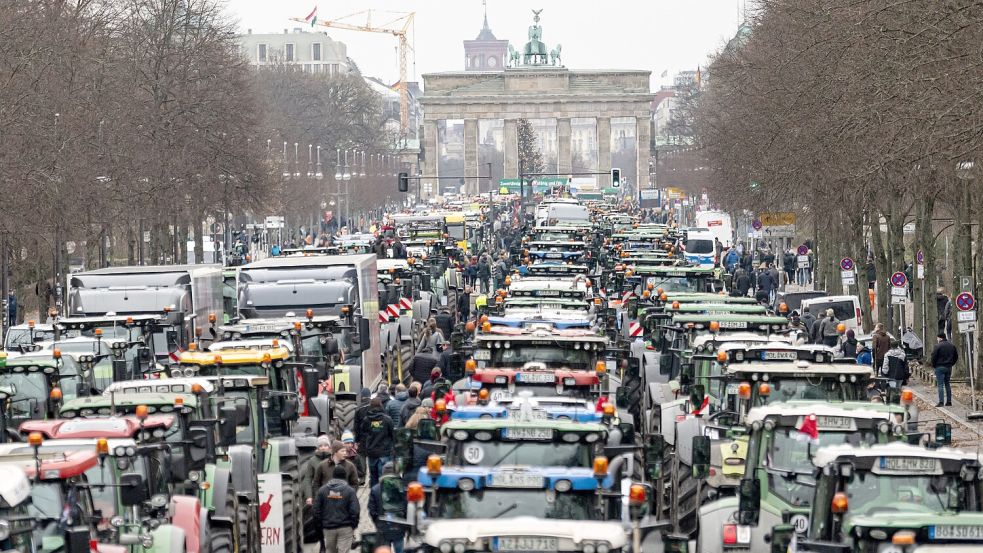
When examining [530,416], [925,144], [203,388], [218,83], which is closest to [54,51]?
[218,83]

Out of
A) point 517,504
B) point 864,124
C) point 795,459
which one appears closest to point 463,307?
point 864,124

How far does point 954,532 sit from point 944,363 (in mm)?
22165

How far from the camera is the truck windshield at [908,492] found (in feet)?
39.5

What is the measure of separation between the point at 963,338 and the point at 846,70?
618 centimetres

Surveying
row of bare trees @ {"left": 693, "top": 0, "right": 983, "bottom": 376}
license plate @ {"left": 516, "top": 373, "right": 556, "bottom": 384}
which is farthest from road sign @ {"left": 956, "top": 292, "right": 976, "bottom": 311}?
license plate @ {"left": 516, "top": 373, "right": 556, "bottom": 384}

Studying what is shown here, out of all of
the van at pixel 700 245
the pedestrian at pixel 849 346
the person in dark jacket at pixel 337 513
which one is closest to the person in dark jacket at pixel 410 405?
the person in dark jacket at pixel 337 513

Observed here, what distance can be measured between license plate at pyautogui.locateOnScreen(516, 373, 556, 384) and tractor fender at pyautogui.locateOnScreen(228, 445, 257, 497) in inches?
107

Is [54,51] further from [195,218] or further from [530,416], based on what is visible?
[530,416]

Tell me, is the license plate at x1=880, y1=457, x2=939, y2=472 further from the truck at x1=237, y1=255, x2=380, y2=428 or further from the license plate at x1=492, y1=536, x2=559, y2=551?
the truck at x1=237, y1=255, x2=380, y2=428

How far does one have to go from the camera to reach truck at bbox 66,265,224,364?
3291 cm

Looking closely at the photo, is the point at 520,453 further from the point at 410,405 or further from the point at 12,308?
the point at 12,308

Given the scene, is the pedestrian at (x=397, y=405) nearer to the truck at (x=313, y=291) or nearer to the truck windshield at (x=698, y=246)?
the truck at (x=313, y=291)

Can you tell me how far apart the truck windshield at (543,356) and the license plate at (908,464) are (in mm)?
9235

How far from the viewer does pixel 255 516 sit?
1648 cm
